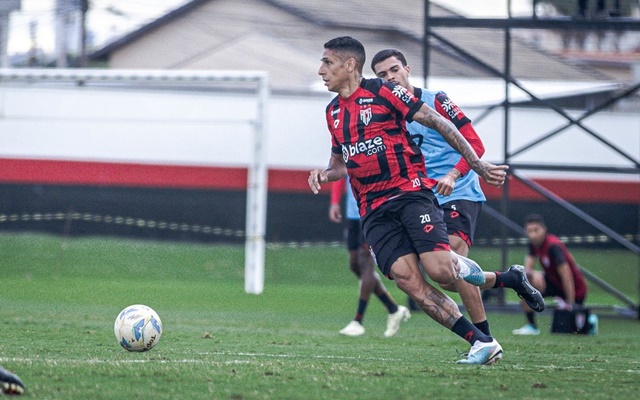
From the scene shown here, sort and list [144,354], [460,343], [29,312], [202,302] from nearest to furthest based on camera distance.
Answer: [144,354]
[460,343]
[29,312]
[202,302]

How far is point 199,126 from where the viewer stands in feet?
77.9

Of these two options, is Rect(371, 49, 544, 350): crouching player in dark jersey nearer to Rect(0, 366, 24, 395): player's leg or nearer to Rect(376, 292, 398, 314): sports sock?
Rect(376, 292, 398, 314): sports sock

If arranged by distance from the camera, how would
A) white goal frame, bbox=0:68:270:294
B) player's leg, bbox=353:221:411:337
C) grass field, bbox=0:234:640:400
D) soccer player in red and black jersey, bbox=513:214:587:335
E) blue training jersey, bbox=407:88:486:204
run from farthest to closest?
white goal frame, bbox=0:68:270:294 < soccer player in red and black jersey, bbox=513:214:587:335 < player's leg, bbox=353:221:411:337 < blue training jersey, bbox=407:88:486:204 < grass field, bbox=0:234:640:400

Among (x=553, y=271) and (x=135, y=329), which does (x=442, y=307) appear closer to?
(x=135, y=329)

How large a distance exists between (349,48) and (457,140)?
0.97 metres

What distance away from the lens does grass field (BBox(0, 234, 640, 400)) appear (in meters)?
5.60

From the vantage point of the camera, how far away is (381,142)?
6902 mm

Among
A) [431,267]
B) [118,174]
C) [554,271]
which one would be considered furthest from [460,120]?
[118,174]

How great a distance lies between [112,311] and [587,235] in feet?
48.6

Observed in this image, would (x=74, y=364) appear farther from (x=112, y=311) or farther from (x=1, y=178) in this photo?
(x=1, y=178)

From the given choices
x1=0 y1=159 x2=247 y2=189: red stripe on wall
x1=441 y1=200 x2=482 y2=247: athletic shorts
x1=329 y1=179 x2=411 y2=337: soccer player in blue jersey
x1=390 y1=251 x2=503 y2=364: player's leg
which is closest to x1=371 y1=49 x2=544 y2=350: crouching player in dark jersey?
x1=441 y1=200 x2=482 y2=247: athletic shorts

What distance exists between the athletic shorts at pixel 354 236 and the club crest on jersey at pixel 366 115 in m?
3.66

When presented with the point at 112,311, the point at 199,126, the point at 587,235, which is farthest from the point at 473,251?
the point at 112,311

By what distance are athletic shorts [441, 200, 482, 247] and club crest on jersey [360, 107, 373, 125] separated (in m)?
1.32
